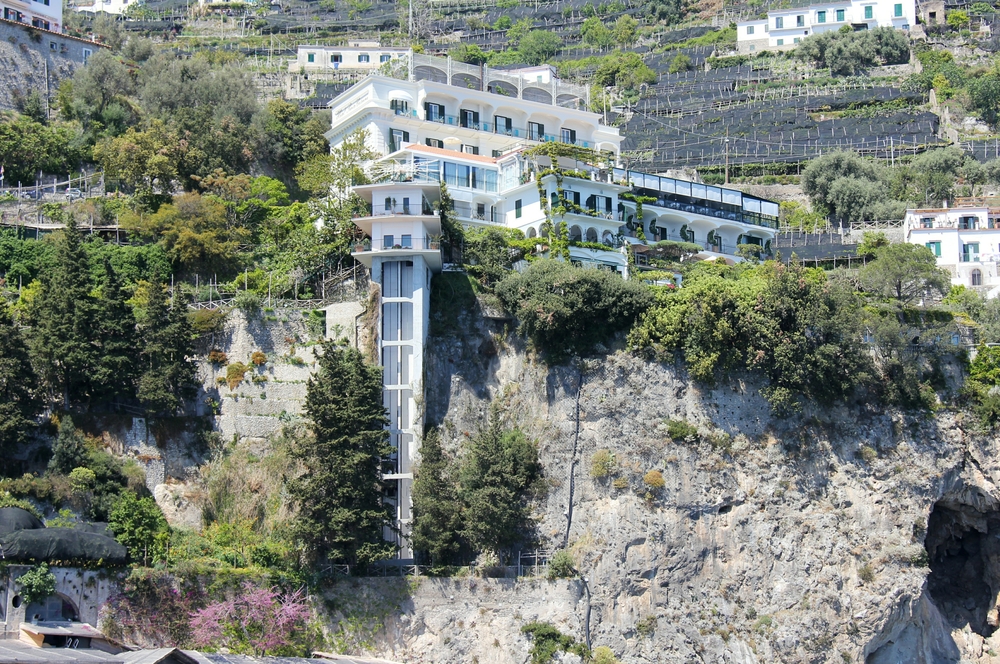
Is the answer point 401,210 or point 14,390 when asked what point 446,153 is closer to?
point 401,210

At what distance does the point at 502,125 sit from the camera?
75062 mm

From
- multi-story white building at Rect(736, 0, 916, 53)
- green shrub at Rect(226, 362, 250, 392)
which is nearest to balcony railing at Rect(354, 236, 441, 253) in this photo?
green shrub at Rect(226, 362, 250, 392)

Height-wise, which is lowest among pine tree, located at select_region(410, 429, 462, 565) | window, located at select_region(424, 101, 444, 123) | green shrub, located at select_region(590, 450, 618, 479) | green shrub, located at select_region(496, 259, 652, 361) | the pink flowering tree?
the pink flowering tree

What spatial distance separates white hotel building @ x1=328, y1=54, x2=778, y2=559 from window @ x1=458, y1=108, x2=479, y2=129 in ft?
0.24

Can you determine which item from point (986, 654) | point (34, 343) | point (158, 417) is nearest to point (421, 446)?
point (158, 417)

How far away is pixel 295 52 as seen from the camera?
11419cm

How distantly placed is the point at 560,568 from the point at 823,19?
7477cm

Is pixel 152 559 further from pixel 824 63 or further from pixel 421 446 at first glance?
pixel 824 63

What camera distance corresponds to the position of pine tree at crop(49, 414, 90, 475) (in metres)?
55.4

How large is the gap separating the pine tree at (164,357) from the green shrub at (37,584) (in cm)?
918

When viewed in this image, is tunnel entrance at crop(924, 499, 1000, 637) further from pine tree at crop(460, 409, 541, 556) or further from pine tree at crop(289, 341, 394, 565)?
pine tree at crop(289, 341, 394, 565)

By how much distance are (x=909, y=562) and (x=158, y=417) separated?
30.9 meters

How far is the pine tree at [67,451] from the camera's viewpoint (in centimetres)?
5541

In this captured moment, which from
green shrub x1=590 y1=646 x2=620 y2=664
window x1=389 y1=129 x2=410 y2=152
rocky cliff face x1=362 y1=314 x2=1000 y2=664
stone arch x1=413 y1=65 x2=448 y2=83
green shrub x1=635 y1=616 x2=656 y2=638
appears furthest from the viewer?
stone arch x1=413 y1=65 x2=448 y2=83
